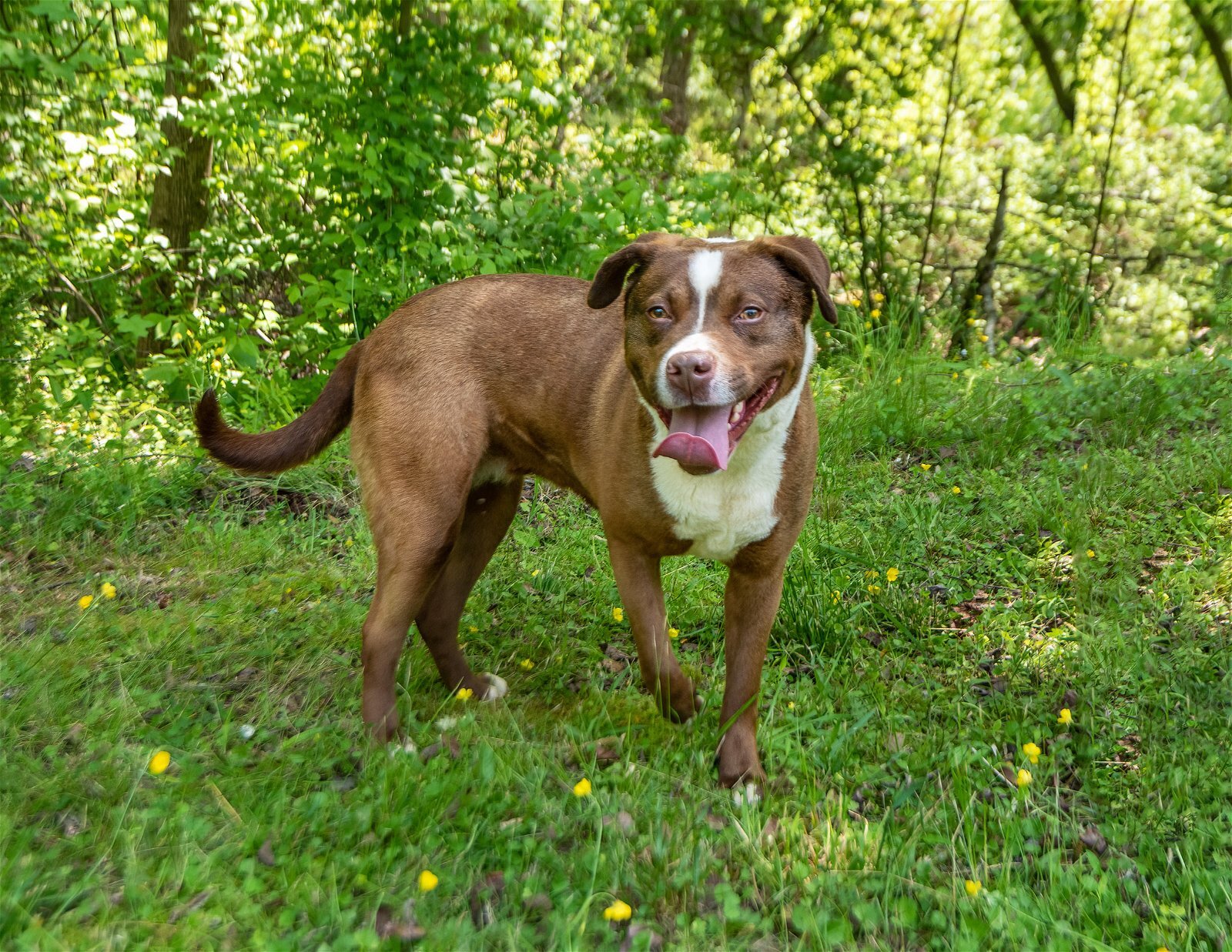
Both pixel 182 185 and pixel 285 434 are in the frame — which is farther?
pixel 182 185

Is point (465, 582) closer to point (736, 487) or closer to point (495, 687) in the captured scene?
point (495, 687)

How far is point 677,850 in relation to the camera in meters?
2.54

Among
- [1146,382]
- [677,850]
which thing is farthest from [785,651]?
[1146,382]

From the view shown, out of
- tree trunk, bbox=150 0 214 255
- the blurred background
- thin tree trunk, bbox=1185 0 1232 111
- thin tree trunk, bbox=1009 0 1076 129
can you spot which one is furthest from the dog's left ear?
thin tree trunk, bbox=1185 0 1232 111

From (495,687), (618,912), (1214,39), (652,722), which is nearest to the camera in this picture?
(618,912)

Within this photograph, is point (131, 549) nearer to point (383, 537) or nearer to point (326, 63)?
point (383, 537)

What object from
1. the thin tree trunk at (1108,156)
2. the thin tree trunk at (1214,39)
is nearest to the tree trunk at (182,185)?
the thin tree trunk at (1108,156)

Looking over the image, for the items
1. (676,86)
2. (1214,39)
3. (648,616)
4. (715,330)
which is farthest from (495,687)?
(676,86)

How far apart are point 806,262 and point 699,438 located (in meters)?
0.61

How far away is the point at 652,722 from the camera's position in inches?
127

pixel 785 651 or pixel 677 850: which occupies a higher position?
pixel 677 850

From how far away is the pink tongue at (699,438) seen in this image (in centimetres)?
263

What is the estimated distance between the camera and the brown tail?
3371 millimetres

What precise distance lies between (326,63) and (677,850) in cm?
490
